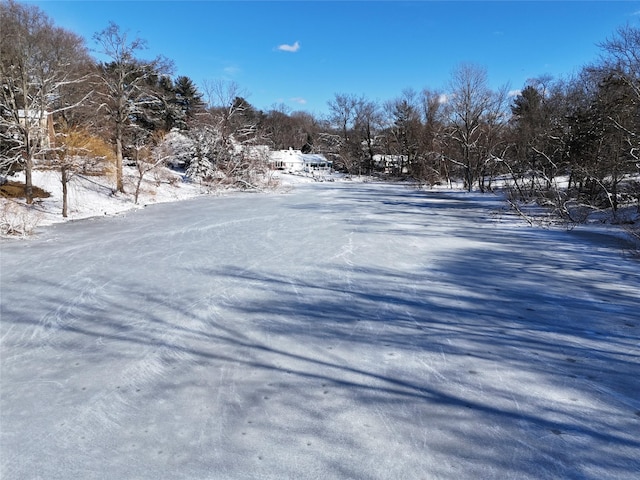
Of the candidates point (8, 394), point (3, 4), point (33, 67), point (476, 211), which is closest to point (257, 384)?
point (8, 394)

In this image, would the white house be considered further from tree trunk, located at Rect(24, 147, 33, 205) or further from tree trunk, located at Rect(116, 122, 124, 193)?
tree trunk, located at Rect(24, 147, 33, 205)

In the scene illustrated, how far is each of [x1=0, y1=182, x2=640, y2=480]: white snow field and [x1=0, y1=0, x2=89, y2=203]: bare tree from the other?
10.4 metres

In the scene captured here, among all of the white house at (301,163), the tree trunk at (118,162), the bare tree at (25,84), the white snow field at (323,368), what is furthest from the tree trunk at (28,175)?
the white house at (301,163)

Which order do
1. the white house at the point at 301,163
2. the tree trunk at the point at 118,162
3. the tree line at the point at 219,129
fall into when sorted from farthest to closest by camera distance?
the white house at the point at 301,163, the tree trunk at the point at 118,162, the tree line at the point at 219,129

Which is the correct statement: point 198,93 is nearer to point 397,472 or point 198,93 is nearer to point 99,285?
point 99,285

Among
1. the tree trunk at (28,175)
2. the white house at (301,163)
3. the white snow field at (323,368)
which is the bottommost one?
the white snow field at (323,368)

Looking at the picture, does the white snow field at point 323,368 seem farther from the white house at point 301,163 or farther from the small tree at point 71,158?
the white house at point 301,163

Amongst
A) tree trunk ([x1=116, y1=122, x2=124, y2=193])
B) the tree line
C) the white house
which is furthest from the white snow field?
the white house

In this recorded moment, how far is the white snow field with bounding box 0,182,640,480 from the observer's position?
2828mm

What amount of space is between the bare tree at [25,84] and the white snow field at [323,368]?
10422 millimetres

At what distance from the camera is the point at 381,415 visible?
3.30 metres

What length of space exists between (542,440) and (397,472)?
111cm

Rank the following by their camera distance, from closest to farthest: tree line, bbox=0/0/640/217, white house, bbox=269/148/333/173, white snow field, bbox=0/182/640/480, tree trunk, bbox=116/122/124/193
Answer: white snow field, bbox=0/182/640/480 → tree line, bbox=0/0/640/217 → tree trunk, bbox=116/122/124/193 → white house, bbox=269/148/333/173

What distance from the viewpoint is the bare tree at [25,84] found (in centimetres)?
1647
